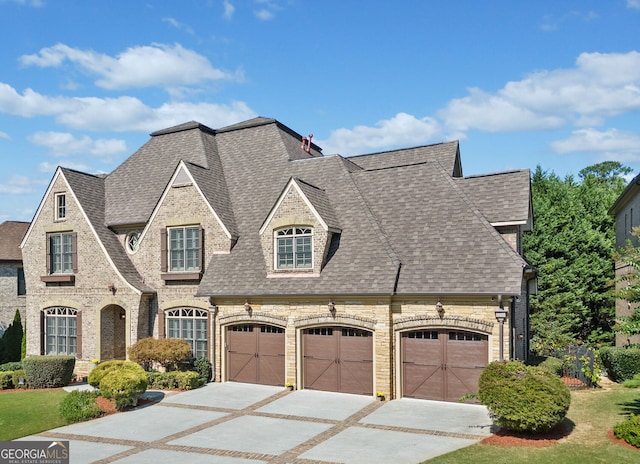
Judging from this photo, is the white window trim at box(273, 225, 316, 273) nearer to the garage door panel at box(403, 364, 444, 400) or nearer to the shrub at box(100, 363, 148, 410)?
the garage door panel at box(403, 364, 444, 400)

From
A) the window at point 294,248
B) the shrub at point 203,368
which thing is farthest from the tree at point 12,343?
the window at point 294,248

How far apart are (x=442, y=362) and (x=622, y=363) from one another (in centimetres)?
854

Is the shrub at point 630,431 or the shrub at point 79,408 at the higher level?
the shrub at point 630,431

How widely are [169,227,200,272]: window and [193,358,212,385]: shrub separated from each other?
13.2 ft

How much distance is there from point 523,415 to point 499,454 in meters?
1.35

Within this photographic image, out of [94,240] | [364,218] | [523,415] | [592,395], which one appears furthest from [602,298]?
[94,240]

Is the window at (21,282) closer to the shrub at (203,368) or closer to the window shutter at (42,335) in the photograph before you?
the window shutter at (42,335)

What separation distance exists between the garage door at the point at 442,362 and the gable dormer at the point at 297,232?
4718 mm

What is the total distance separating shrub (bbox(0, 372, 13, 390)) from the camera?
915 inches

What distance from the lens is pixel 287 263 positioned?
2197 centimetres

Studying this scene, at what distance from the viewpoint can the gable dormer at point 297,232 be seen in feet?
69.8

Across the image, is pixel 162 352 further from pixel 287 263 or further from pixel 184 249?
pixel 287 263

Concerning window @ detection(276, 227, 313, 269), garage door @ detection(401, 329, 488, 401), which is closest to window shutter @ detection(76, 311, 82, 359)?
window @ detection(276, 227, 313, 269)

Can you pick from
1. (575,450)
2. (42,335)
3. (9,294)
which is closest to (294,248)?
(575,450)
